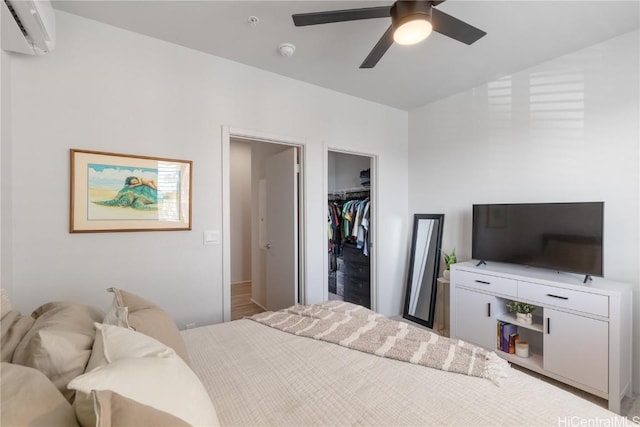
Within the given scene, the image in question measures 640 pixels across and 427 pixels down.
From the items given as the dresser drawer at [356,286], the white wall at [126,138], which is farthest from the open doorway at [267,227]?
the dresser drawer at [356,286]

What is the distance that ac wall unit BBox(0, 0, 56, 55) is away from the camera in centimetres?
142

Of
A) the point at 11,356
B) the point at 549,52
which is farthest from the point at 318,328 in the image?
the point at 549,52

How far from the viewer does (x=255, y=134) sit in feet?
8.75

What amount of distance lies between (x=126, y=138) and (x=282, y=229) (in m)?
1.72

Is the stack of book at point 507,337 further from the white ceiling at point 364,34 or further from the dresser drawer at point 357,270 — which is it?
the white ceiling at point 364,34

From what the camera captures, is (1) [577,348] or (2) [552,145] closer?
(1) [577,348]

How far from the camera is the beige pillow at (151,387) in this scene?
64 centimetres

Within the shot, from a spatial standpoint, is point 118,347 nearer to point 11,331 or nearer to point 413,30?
point 11,331

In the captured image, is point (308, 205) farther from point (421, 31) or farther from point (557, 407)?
point (557, 407)

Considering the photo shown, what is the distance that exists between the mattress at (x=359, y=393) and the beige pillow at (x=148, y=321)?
0.21m

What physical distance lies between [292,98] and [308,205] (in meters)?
1.09

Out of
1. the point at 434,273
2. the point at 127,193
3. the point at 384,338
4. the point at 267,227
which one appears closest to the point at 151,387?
the point at 384,338

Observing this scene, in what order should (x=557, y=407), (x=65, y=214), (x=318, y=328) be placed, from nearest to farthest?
(x=557, y=407) → (x=318, y=328) → (x=65, y=214)

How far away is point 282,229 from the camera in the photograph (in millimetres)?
3324
